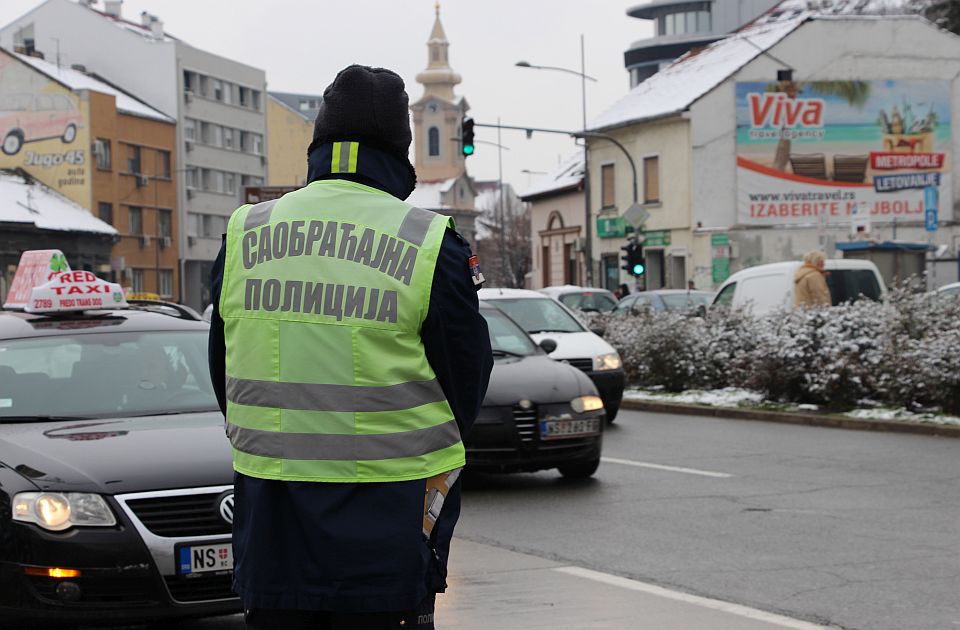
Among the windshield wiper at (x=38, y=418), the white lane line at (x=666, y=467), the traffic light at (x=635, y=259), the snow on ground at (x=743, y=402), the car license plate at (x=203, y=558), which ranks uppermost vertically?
the traffic light at (x=635, y=259)

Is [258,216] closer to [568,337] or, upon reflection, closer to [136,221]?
[568,337]

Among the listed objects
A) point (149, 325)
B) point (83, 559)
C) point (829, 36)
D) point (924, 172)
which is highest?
point (829, 36)

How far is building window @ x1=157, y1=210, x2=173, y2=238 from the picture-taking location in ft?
286

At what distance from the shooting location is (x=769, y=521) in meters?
9.85

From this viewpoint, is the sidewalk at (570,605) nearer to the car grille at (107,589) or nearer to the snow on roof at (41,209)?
the car grille at (107,589)

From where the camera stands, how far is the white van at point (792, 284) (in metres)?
20.5

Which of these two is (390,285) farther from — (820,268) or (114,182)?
(114,182)

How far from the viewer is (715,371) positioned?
20.5 metres

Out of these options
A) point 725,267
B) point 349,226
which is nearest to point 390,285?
point 349,226

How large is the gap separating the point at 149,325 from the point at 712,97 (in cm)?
4339

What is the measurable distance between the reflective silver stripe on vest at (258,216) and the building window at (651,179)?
4882cm

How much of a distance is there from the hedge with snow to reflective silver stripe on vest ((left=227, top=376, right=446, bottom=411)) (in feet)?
44.3

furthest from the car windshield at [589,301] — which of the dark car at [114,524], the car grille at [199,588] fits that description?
the car grille at [199,588]

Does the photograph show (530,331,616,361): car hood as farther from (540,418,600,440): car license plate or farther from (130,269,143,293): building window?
(130,269,143,293): building window
